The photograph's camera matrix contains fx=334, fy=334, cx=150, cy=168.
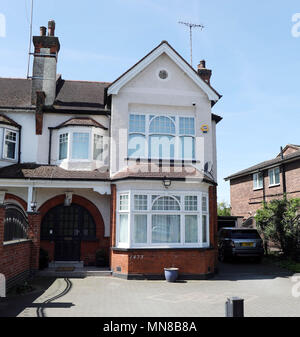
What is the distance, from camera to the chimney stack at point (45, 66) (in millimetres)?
16094

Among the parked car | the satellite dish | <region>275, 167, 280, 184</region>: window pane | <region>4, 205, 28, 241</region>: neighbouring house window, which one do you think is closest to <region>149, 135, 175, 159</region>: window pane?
the satellite dish

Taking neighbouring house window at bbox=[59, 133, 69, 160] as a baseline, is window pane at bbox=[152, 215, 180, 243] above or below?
below

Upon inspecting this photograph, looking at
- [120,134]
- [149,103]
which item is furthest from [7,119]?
[149,103]

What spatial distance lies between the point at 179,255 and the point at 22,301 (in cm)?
587

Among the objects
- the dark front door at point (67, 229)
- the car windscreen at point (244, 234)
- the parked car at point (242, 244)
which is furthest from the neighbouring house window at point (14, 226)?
the car windscreen at point (244, 234)

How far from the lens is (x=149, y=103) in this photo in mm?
14172

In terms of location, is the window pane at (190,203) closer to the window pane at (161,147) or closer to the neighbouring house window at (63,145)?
the window pane at (161,147)

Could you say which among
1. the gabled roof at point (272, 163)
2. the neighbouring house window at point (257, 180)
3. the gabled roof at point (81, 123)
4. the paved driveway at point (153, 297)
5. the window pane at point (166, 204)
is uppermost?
the gabled roof at point (81, 123)

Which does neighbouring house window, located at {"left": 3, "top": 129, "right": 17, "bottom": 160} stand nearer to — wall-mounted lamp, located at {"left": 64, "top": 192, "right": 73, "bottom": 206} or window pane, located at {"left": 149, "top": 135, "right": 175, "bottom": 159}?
wall-mounted lamp, located at {"left": 64, "top": 192, "right": 73, "bottom": 206}

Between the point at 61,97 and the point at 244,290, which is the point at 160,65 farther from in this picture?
the point at 244,290

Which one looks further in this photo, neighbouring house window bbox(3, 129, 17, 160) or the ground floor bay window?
neighbouring house window bbox(3, 129, 17, 160)

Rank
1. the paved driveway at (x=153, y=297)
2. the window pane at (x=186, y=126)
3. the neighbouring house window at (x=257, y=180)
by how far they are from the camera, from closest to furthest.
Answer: the paved driveway at (x=153, y=297)
the window pane at (x=186, y=126)
the neighbouring house window at (x=257, y=180)

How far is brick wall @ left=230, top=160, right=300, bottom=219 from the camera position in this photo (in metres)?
20.9

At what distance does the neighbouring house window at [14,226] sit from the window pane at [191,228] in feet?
20.0
